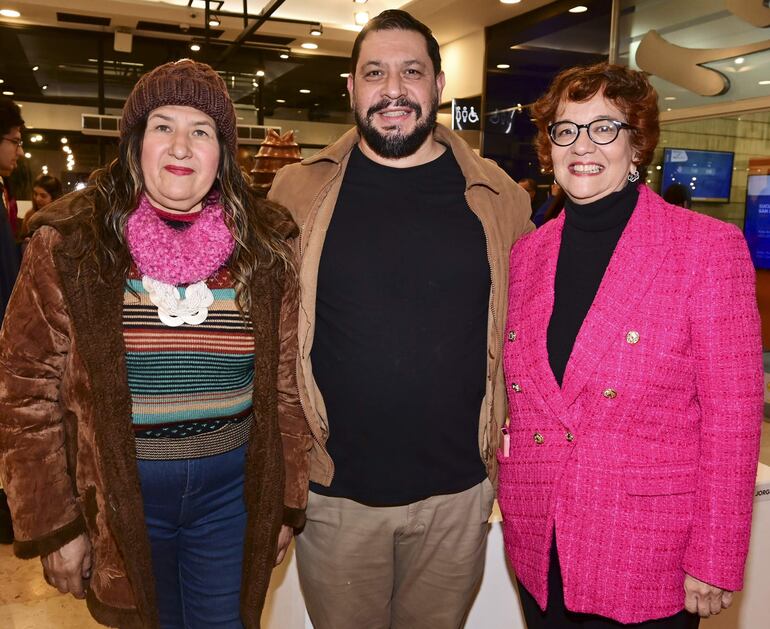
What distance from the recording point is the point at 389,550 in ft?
6.76

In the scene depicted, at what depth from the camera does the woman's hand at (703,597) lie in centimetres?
163

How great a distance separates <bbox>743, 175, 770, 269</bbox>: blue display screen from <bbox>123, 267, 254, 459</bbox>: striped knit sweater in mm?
5879

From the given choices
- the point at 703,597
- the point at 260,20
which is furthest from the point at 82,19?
the point at 703,597

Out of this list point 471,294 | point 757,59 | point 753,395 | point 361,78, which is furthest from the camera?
point 757,59

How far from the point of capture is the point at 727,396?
157 cm

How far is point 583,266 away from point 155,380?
1.12m

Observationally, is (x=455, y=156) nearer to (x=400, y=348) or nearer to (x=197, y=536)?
(x=400, y=348)

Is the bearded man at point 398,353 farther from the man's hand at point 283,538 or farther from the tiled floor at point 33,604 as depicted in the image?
the tiled floor at point 33,604

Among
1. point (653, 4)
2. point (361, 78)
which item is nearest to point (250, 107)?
point (653, 4)

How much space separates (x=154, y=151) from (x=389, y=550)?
130 centimetres

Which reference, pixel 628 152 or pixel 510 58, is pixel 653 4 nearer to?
pixel 510 58

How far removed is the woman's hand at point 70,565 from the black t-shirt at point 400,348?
64 centimetres

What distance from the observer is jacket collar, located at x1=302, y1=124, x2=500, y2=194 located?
2.12 meters

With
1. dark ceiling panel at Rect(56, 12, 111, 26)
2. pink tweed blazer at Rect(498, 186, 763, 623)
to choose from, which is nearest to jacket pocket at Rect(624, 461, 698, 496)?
pink tweed blazer at Rect(498, 186, 763, 623)
